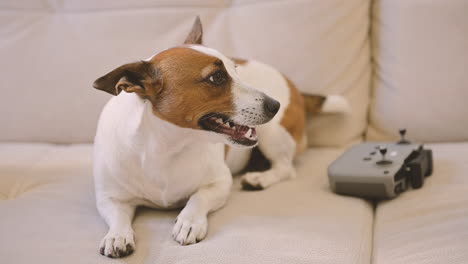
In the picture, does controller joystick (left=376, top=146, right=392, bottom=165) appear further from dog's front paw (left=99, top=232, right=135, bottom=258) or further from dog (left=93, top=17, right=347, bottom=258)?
dog's front paw (left=99, top=232, right=135, bottom=258)

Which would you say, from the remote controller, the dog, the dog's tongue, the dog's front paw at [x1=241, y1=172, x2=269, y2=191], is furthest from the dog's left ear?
the remote controller

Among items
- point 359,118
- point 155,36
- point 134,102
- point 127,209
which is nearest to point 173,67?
point 134,102

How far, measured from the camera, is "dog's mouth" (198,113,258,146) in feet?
4.85

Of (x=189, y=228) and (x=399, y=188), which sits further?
(x=399, y=188)

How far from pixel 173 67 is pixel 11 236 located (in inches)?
22.5

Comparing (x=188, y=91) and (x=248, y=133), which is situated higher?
(x=188, y=91)

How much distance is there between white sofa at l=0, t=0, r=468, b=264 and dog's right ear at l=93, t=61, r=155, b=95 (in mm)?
367

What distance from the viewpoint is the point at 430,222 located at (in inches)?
57.3

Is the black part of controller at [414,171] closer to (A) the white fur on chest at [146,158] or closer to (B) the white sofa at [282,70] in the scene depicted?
(B) the white sofa at [282,70]

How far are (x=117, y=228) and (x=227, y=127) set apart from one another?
37 cm

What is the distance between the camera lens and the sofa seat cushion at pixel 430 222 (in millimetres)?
1294

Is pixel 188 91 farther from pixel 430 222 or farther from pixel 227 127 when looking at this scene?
pixel 430 222

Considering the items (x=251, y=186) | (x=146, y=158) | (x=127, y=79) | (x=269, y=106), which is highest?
(x=127, y=79)

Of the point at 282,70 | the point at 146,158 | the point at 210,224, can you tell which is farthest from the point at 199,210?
the point at 282,70
